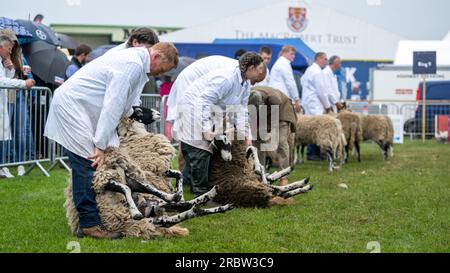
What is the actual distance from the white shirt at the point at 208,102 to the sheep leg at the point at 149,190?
1.68 meters

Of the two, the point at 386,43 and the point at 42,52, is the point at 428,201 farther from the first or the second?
the point at 386,43

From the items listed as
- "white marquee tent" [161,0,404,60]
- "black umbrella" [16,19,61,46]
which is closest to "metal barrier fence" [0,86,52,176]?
"black umbrella" [16,19,61,46]

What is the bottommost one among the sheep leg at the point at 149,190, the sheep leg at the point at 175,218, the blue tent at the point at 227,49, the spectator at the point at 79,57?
the sheep leg at the point at 175,218

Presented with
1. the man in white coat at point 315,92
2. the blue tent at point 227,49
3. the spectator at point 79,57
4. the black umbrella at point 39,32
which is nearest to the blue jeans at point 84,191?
the spectator at point 79,57

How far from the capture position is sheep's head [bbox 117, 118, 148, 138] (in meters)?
6.41

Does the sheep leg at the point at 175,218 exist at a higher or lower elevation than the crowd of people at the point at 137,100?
lower

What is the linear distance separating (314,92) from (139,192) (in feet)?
29.1

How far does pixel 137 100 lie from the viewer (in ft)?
21.9

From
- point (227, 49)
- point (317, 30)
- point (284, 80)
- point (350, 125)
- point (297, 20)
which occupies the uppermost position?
point (297, 20)

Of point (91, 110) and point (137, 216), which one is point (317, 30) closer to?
point (91, 110)

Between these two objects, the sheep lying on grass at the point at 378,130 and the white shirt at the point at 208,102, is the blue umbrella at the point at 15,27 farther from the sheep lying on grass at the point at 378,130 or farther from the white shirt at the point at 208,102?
the sheep lying on grass at the point at 378,130

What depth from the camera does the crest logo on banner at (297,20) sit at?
30.5 metres

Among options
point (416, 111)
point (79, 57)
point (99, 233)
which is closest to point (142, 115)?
point (99, 233)
